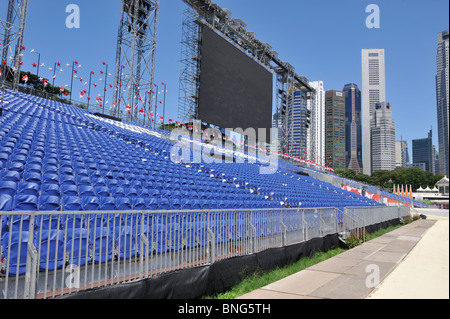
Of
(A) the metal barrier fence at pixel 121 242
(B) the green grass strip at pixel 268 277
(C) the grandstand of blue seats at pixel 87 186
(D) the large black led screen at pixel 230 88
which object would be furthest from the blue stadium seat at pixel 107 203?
(D) the large black led screen at pixel 230 88

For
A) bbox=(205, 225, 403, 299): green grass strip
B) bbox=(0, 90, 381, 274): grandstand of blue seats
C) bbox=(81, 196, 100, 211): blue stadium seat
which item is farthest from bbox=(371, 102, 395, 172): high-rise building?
bbox=(81, 196, 100, 211): blue stadium seat

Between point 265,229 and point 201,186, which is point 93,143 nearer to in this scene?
point 201,186

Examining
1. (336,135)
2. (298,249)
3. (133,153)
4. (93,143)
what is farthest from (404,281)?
(336,135)

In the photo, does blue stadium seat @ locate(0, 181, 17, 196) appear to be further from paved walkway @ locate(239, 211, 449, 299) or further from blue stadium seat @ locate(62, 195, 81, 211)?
paved walkway @ locate(239, 211, 449, 299)

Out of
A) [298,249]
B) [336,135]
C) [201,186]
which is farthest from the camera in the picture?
[336,135]

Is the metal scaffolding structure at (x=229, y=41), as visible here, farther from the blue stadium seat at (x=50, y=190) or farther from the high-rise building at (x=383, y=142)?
the high-rise building at (x=383, y=142)

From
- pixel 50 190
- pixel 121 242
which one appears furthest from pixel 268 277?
pixel 50 190

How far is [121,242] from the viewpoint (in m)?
4.74

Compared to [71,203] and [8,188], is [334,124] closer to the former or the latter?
[71,203]

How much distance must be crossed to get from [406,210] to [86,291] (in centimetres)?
2075

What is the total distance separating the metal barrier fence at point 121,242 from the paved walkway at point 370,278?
950mm

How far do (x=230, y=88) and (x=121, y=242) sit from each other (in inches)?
849

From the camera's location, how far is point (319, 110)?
94.5 m

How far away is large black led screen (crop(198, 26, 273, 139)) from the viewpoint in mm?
23250
